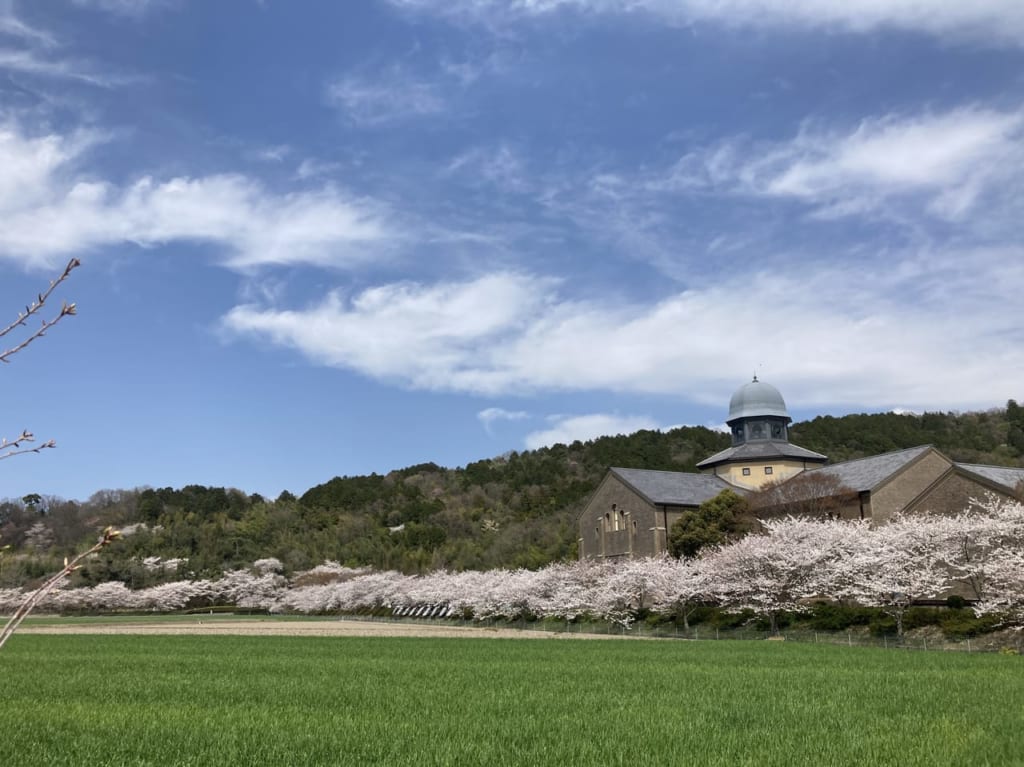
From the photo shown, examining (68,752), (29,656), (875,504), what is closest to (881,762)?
(68,752)

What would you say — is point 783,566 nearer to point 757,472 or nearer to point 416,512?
point 757,472

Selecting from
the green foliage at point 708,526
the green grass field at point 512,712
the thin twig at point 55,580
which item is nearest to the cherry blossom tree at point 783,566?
the green foliage at point 708,526

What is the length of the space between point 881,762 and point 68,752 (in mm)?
9124

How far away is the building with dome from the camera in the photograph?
50062 mm

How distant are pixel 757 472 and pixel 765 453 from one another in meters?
1.87

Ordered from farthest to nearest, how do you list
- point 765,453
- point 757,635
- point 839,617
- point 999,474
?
point 765,453 < point 999,474 < point 757,635 < point 839,617

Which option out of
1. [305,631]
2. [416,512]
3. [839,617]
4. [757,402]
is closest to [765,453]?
[757,402]

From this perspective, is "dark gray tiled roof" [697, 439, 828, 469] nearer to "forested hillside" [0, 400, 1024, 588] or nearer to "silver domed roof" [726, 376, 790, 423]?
"silver domed roof" [726, 376, 790, 423]

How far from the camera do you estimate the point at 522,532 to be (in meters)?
95.2

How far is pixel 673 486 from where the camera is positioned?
69.4 m

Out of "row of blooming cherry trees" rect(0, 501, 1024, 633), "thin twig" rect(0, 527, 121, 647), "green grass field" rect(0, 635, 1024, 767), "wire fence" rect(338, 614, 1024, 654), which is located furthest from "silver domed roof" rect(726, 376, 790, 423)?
"thin twig" rect(0, 527, 121, 647)

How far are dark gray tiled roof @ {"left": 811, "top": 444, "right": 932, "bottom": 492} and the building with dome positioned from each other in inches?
3.2

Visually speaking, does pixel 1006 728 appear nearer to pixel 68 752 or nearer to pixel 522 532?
pixel 68 752

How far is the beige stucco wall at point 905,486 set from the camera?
181 feet
